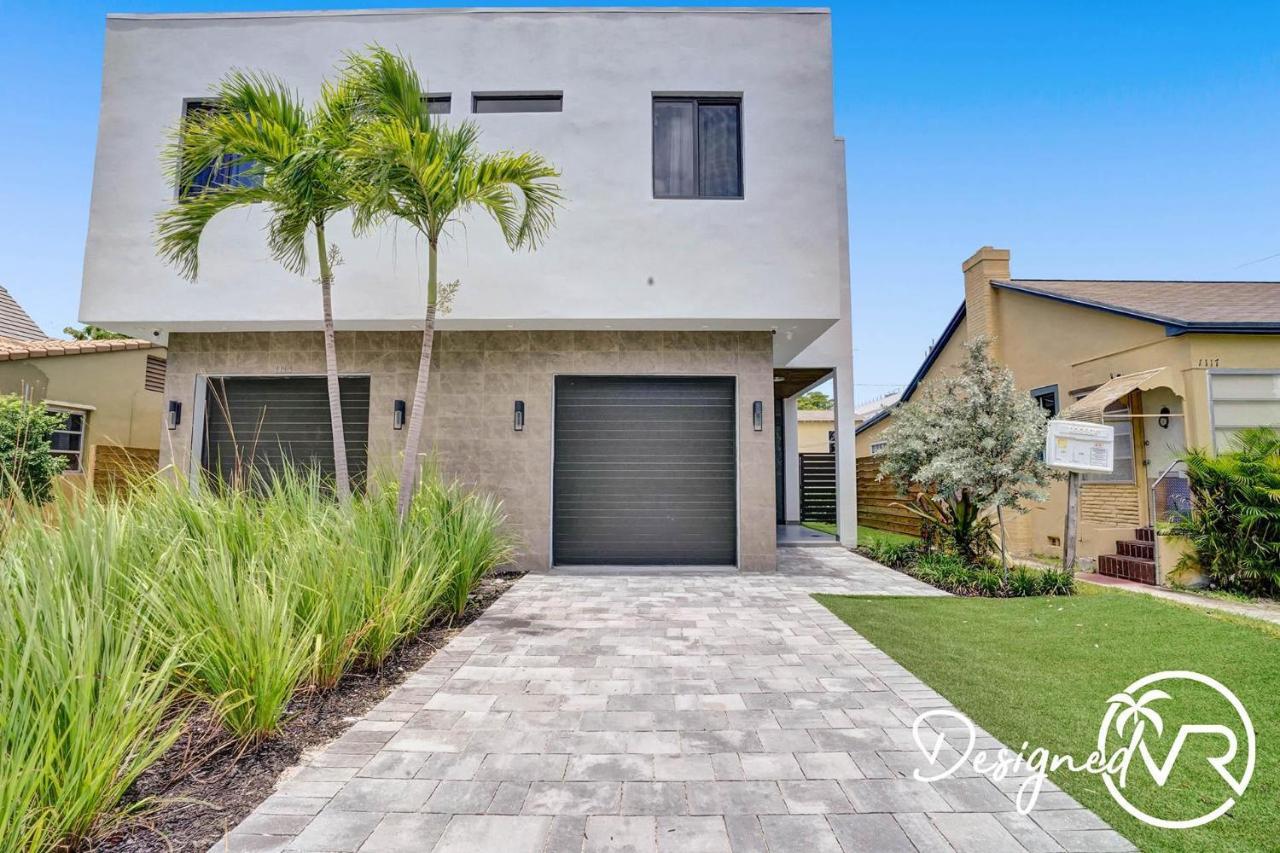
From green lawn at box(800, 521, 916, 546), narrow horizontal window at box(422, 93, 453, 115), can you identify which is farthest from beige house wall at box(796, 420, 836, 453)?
narrow horizontal window at box(422, 93, 453, 115)

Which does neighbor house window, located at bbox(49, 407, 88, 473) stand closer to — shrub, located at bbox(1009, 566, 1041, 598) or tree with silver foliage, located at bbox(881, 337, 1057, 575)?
tree with silver foliage, located at bbox(881, 337, 1057, 575)

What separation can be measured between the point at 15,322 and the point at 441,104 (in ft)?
45.1

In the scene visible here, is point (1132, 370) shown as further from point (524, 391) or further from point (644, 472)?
point (524, 391)

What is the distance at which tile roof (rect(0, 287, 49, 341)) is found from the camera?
1369cm

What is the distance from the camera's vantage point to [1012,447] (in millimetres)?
8352

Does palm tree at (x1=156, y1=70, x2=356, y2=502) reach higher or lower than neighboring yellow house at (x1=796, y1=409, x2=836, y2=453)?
higher

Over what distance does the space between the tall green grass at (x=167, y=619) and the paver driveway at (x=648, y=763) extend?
1.80ft

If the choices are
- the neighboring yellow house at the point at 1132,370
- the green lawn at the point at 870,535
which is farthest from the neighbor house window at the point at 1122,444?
the green lawn at the point at 870,535

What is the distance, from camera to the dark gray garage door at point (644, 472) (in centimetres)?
937

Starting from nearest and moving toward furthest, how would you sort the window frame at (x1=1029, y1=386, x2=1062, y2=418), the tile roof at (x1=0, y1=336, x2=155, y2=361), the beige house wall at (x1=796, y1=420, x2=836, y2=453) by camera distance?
the tile roof at (x1=0, y1=336, x2=155, y2=361), the window frame at (x1=1029, y1=386, x2=1062, y2=418), the beige house wall at (x1=796, y1=420, x2=836, y2=453)

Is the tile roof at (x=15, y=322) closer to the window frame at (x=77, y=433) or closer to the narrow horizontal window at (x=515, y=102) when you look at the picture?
the window frame at (x=77, y=433)

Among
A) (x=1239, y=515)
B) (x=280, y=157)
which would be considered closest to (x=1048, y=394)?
(x=1239, y=515)

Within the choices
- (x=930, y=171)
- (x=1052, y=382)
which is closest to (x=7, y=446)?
(x=1052, y=382)

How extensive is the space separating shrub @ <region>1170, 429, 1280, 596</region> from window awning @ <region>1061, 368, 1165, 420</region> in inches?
51.9
